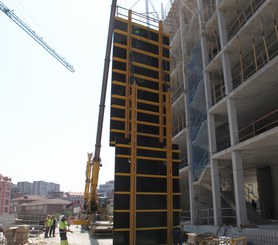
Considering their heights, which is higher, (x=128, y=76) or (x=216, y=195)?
(x=128, y=76)

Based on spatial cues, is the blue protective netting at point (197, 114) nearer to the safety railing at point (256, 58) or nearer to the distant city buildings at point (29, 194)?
the safety railing at point (256, 58)

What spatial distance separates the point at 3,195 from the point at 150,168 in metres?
91.1

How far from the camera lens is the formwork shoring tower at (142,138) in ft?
29.3

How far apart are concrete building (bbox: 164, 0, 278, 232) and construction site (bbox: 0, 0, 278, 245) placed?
0.22 ft

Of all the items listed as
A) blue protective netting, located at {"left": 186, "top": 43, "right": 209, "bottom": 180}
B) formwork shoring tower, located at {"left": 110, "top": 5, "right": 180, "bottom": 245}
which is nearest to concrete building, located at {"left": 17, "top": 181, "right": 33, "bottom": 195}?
blue protective netting, located at {"left": 186, "top": 43, "right": 209, "bottom": 180}

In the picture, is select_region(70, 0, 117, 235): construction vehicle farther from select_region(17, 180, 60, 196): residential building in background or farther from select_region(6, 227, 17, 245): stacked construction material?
select_region(17, 180, 60, 196): residential building in background

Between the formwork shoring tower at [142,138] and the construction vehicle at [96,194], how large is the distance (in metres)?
6.56

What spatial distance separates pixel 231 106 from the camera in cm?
1697

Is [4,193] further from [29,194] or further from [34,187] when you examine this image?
[34,187]

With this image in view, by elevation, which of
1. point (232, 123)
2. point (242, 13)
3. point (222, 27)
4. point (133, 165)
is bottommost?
point (133, 165)

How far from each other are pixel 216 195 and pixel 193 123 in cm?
656

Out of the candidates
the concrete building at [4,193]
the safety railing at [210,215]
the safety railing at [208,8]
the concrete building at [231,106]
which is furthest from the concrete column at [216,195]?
the concrete building at [4,193]

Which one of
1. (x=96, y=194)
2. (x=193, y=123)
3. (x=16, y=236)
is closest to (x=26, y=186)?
(x=96, y=194)

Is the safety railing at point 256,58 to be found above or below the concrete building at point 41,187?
below
